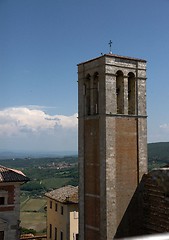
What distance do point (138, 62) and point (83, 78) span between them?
237 centimetres

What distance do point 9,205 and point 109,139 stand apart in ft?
16.6

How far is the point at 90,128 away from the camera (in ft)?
43.6

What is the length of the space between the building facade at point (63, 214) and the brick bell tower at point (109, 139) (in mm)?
4461

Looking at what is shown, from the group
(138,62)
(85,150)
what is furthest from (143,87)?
(85,150)

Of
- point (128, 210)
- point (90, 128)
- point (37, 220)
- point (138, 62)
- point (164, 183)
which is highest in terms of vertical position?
point (138, 62)

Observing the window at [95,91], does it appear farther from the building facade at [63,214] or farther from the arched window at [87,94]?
the building facade at [63,214]

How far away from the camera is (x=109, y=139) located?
12.3 m

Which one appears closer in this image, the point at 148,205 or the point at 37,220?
the point at 148,205

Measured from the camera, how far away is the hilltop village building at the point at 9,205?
528 inches

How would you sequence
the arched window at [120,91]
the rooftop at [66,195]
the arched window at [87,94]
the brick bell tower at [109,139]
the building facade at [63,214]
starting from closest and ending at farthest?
the brick bell tower at [109,139], the arched window at [120,91], the arched window at [87,94], the building facade at [63,214], the rooftop at [66,195]

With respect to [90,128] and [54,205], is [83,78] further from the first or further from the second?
[54,205]

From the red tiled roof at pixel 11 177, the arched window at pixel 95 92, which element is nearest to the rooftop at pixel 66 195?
the red tiled roof at pixel 11 177

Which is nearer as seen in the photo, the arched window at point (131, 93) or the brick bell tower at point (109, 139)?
the brick bell tower at point (109, 139)

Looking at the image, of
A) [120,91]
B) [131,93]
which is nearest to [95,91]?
[120,91]
